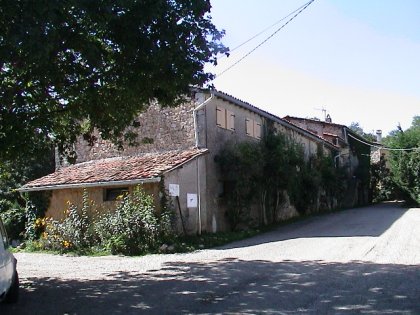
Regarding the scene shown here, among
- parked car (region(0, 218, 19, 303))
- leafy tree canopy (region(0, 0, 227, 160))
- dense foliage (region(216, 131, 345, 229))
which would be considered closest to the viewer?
parked car (region(0, 218, 19, 303))

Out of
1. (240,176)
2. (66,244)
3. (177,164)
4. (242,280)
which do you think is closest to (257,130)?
(240,176)

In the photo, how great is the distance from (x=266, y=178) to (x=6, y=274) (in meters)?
16.6

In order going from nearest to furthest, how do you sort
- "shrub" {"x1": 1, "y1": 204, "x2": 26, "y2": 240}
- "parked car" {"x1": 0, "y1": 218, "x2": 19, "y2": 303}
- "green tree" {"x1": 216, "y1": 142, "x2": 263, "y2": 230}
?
"parked car" {"x1": 0, "y1": 218, "x2": 19, "y2": 303}, "green tree" {"x1": 216, "y1": 142, "x2": 263, "y2": 230}, "shrub" {"x1": 1, "y1": 204, "x2": 26, "y2": 240}

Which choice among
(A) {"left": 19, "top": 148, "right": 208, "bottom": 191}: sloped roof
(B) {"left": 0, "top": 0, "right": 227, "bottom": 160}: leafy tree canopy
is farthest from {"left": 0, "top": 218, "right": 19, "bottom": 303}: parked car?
(A) {"left": 19, "top": 148, "right": 208, "bottom": 191}: sloped roof

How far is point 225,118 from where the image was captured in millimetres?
20828

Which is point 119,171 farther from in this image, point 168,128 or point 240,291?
point 240,291

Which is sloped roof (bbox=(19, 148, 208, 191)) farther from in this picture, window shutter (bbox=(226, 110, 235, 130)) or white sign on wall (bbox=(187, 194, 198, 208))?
window shutter (bbox=(226, 110, 235, 130))

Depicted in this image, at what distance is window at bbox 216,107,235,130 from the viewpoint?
20.2m

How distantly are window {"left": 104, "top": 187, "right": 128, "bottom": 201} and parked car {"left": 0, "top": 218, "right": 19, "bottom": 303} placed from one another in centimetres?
1021

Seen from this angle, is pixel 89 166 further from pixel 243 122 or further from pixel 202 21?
pixel 202 21

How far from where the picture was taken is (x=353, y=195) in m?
42.4

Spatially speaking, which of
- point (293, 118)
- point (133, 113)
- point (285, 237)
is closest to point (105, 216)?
point (285, 237)

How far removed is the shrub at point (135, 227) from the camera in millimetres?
15336

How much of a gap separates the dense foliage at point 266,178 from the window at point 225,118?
97 cm
